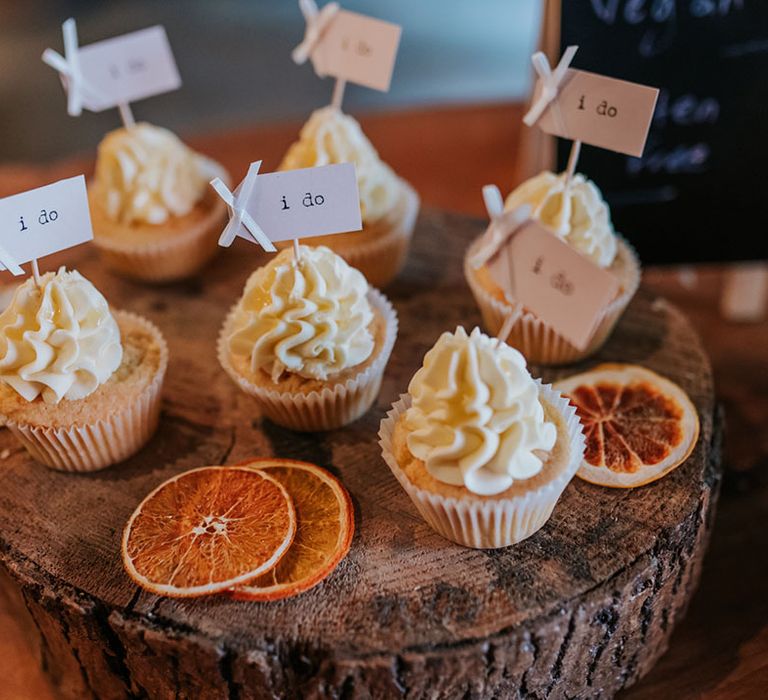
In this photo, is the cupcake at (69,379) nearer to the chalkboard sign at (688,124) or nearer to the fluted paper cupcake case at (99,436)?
the fluted paper cupcake case at (99,436)

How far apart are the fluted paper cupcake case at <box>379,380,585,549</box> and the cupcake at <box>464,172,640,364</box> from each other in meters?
0.37

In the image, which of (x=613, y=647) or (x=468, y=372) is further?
(x=613, y=647)

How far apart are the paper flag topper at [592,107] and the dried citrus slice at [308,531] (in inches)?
46.2

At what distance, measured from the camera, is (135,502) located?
2.24 m

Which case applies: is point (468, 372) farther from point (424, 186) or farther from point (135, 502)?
point (424, 186)

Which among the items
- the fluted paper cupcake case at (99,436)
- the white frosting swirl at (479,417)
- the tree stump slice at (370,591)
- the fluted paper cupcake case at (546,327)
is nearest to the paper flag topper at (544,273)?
the white frosting swirl at (479,417)

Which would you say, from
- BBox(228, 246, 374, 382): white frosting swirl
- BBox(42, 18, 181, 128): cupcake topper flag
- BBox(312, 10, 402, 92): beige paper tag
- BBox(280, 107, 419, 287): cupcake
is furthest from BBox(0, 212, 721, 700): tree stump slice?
BBox(42, 18, 181, 128): cupcake topper flag

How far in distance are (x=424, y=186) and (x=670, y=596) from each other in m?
2.32

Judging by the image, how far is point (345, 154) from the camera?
273cm

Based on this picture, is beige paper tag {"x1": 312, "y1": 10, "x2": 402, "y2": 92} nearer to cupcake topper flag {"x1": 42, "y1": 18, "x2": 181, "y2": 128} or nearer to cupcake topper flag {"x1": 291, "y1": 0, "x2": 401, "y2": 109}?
cupcake topper flag {"x1": 291, "y1": 0, "x2": 401, "y2": 109}

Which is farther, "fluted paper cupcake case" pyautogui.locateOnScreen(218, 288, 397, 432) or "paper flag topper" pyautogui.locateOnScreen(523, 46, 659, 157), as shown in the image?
"fluted paper cupcake case" pyautogui.locateOnScreen(218, 288, 397, 432)

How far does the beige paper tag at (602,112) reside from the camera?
2.12 meters

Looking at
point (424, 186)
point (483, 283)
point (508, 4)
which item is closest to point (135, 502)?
point (483, 283)

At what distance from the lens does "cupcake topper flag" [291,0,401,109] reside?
8.52 feet
